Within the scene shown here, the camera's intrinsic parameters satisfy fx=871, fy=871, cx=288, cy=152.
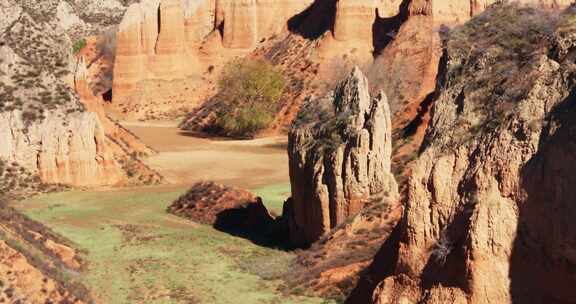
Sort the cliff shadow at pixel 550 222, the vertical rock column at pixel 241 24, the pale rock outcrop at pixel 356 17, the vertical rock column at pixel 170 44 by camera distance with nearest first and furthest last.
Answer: the cliff shadow at pixel 550 222 → the pale rock outcrop at pixel 356 17 → the vertical rock column at pixel 170 44 → the vertical rock column at pixel 241 24

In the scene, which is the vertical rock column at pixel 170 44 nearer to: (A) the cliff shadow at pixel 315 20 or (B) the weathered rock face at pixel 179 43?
(B) the weathered rock face at pixel 179 43

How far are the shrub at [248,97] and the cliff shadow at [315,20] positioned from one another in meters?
5.38

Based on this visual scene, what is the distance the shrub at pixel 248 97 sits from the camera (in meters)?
58.6

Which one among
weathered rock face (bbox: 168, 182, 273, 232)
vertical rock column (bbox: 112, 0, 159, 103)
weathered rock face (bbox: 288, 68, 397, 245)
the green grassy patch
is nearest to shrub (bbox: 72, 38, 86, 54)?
vertical rock column (bbox: 112, 0, 159, 103)

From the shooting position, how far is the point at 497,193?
29.6 ft

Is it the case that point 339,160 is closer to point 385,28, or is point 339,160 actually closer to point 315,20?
point 385,28

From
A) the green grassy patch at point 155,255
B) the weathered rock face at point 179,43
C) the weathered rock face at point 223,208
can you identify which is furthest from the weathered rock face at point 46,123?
the weathered rock face at point 179,43

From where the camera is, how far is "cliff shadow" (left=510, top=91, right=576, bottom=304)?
827cm

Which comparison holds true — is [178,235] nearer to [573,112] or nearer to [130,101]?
[573,112]

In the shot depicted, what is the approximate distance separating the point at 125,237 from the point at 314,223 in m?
5.83

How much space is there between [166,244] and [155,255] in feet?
4.69

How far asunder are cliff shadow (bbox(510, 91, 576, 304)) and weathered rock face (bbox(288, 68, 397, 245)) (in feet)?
39.8

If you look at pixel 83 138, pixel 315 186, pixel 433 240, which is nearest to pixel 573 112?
pixel 433 240

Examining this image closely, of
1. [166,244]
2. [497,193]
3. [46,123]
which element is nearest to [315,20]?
[46,123]
